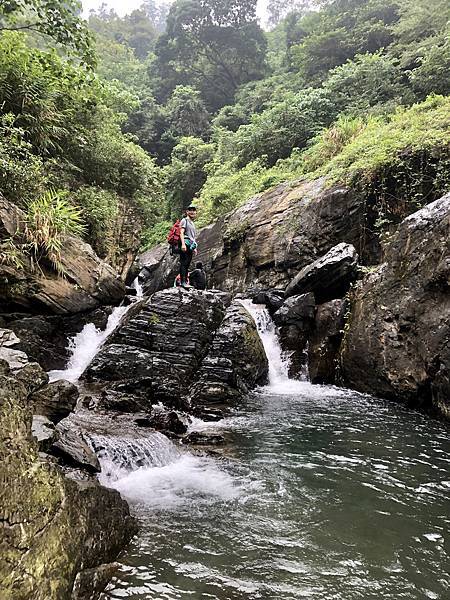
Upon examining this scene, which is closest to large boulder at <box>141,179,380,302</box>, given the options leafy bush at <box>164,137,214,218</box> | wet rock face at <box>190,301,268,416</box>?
wet rock face at <box>190,301,268,416</box>

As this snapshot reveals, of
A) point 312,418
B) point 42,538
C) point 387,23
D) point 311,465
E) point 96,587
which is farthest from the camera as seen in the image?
point 387,23

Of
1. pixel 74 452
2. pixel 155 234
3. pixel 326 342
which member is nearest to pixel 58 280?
pixel 74 452

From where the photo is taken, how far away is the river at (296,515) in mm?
3381

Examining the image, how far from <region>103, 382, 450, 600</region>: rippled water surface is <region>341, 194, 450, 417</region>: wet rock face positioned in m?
1.04

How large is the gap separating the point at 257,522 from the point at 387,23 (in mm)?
31081

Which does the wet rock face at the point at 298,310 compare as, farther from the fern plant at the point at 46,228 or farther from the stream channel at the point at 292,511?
the fern plant at the point at 46,228

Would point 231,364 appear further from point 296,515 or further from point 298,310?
point 296,515

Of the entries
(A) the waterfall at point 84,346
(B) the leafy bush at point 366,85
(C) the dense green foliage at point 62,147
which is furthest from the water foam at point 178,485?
(B) the leafy bush at point 366,85

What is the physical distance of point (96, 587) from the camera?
3141 mm

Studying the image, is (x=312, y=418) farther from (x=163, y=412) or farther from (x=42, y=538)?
(x=42, y=538)

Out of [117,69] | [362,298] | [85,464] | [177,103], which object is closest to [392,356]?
[362,298]

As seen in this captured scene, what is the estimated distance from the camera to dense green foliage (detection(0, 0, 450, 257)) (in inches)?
460

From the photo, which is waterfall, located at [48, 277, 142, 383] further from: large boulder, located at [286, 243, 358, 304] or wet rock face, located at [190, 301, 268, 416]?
large boulder, located at [286, 243, 358, 304]

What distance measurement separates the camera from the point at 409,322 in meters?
8.61
